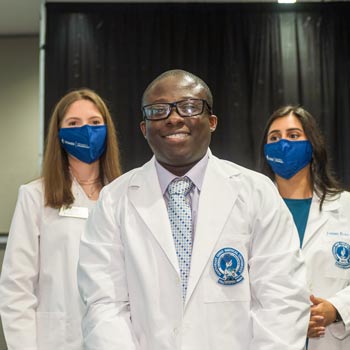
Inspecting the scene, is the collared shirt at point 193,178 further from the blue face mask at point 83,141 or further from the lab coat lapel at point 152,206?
the blue face mask at point 83,141

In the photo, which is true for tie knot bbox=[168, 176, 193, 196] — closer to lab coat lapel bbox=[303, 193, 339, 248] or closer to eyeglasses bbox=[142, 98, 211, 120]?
eyeglasses bbox=[142, 98, 211, 120]

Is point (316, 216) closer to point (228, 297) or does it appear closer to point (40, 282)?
point (228, 297)

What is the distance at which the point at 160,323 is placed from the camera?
132cm

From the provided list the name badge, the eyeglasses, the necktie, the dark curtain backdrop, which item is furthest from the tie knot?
the dark curtain backdrop

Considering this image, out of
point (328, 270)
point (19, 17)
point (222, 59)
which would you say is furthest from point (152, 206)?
point (19, 17)

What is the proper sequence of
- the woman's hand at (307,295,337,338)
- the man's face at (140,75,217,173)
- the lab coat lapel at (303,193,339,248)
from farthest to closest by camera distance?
the lab coat lapel at (303,193,339,248) < the woman's hand at (307,295,337,338) < the man's face at (140,75,217,173)

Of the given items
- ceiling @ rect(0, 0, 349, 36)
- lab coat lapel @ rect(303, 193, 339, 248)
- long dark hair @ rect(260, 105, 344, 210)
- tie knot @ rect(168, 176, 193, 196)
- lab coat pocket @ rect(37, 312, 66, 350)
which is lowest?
lab coat pocket @ rect(37, 312, 66, 350)

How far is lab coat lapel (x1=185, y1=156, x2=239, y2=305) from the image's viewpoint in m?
1.35

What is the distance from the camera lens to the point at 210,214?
1.42 metres

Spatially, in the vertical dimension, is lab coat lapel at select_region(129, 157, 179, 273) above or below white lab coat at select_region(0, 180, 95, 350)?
above

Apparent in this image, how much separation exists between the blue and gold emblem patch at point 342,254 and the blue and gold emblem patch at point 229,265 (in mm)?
695

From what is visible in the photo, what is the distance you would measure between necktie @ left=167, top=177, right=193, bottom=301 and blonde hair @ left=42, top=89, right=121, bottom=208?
64 centimetres

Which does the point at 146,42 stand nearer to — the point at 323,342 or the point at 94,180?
the point at 94,180

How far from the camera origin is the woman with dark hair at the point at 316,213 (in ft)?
5.95
